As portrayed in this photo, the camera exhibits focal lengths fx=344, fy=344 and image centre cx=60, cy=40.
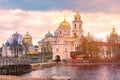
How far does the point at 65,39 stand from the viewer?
166750 millimetres

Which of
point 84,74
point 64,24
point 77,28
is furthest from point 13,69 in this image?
point 77,28

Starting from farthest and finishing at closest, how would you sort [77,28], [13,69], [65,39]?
[77,28] → [65,39] → [13,69]

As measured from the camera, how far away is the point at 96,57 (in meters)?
135

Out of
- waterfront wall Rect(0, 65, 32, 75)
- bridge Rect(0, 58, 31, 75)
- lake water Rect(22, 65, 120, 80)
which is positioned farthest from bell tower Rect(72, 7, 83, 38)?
lake water Rect(22, 65, 120, 80)

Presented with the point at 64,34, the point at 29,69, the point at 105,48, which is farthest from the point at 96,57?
the point at 29,69

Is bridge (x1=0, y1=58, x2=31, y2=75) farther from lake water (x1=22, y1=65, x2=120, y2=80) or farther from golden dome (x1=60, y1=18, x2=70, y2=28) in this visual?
golden dome (x1=60, y1=18, x2=70, y2=28)

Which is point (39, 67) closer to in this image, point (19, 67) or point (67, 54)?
point (19, 67)

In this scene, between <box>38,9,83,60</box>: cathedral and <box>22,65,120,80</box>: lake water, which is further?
<box>38,9,83,60</box>: cathedral

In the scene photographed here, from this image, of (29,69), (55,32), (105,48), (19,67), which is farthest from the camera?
(55,32)

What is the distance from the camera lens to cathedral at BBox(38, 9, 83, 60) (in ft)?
519

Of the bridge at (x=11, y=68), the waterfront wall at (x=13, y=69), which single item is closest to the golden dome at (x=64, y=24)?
the bridge at (x=11, y=68)

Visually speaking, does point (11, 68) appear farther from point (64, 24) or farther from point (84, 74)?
point (64, 24)

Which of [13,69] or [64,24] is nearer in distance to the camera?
[13,69]

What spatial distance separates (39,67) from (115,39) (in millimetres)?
70168
